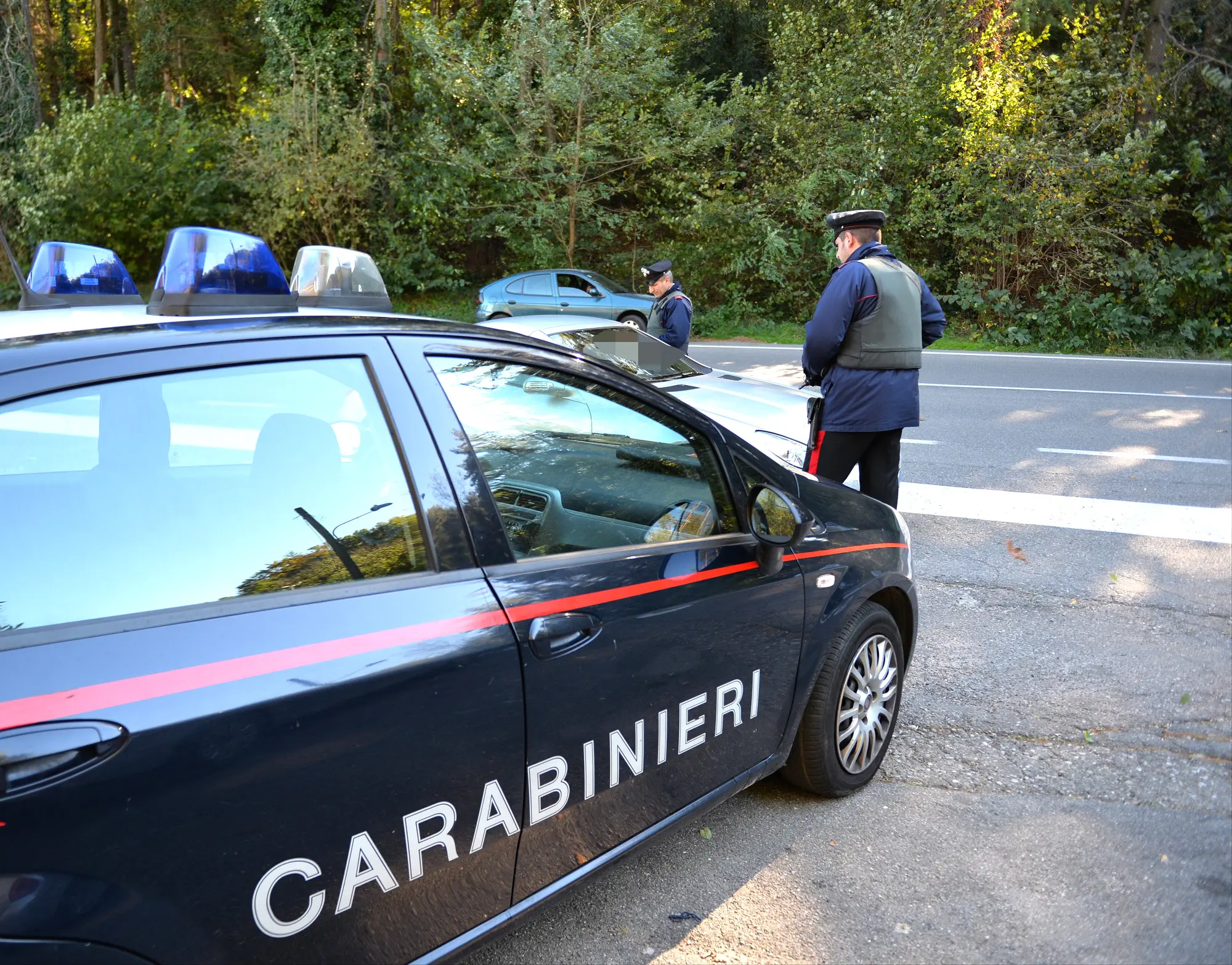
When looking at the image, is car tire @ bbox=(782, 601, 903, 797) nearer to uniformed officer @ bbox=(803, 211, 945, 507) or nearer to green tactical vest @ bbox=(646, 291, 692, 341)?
uniformed officer @ bbox=(803, 211, 945, 507)

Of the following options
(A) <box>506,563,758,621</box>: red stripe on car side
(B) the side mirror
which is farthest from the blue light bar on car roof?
(B) the side mirror

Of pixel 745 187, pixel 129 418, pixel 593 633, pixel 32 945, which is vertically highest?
pixel 745 187

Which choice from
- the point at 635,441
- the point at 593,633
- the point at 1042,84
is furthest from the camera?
the point at 1042,84

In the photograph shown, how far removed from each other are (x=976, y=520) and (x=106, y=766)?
19.9 ft

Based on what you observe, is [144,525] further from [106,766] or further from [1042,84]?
[1042,84]

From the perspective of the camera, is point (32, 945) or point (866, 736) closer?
point (32, 945)

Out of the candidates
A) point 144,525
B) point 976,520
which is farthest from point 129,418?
point 976,520

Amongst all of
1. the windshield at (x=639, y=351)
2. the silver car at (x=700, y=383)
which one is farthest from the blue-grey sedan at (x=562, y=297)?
the windshield at (x=639, y=351)

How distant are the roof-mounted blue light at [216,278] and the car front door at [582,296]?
51.7 feet

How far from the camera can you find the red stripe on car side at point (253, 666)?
4.80 feet

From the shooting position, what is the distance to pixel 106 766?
4.93 feet

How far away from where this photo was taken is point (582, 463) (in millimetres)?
2783

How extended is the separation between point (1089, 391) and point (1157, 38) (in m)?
11.3

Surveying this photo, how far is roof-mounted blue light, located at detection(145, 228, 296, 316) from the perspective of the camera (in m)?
2.20
